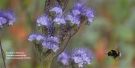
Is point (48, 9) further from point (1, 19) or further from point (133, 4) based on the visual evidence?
point (133, 4)

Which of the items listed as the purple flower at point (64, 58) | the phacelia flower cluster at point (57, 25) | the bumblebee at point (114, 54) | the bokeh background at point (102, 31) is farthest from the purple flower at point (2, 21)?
the bokeh background at point (102, 31)

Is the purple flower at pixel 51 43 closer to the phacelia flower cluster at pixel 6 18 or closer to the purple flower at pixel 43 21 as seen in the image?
the purple flower at pixel 43 21

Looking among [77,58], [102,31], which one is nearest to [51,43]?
[77,58]

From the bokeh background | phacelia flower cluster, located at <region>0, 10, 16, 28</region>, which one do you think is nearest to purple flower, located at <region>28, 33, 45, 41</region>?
phacelia flower cluster, located at <region>0, 10, 16, 28</region>

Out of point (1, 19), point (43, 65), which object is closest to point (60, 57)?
point (43, 65)

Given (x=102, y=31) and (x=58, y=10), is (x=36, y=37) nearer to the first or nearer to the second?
(x=58, y=10)
